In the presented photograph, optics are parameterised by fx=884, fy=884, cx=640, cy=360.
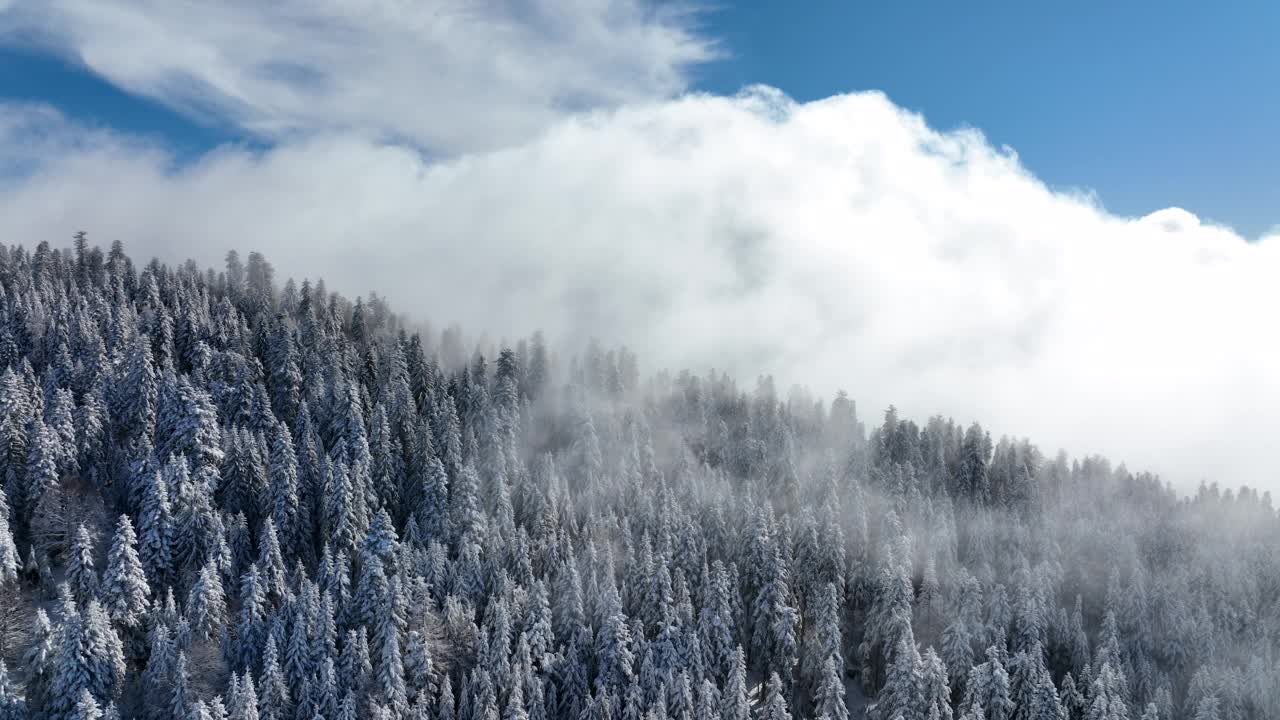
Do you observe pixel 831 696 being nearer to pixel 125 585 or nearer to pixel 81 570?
pixel 125 585

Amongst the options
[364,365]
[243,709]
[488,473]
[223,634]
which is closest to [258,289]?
[364,365]

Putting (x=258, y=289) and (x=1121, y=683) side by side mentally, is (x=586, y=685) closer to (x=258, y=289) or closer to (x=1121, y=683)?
(x=1121, y=683)

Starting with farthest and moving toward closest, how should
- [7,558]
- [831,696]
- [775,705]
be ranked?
[831,696], [775,705], [7,558]

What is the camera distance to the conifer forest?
77.6m

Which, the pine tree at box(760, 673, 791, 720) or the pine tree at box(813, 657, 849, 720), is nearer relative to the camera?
the pine tree at box(760, 673, 791, 720)

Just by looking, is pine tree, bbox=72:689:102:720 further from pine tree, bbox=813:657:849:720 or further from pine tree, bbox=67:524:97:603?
pine tree, bbox=813:657:849:720

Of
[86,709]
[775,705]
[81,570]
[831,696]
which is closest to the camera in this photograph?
[86,709]

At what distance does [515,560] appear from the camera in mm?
95438

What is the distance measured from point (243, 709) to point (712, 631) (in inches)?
1744

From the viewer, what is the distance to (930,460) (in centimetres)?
14850

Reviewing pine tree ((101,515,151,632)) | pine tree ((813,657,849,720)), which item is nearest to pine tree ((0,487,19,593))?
pine tree ((101,515,151,632))

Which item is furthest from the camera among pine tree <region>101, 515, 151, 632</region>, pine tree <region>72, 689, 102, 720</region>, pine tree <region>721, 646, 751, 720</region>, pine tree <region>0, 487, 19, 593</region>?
pine tree <region>721, 646, 751, 720</region>

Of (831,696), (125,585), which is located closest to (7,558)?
(125,585)

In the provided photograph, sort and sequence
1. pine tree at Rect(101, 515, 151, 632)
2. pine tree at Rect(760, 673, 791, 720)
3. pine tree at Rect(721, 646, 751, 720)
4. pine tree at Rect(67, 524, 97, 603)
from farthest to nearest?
pine tree at Rect(721, 646, 751, 720) → pine tree at Rect(760, 673, 791, 720) → pine tree at Rect(67, 524, 97, 603) → pine tree at Rect(101, 515, 151, 632)
